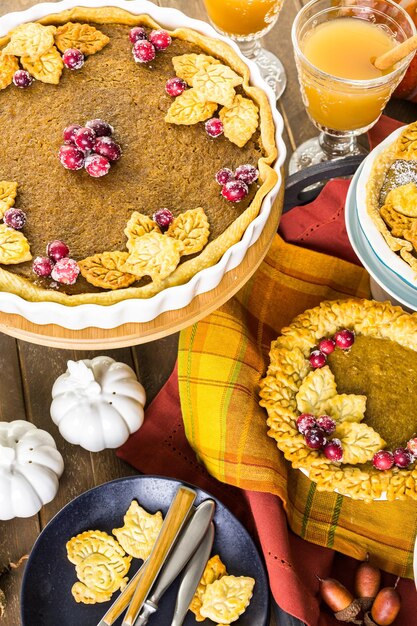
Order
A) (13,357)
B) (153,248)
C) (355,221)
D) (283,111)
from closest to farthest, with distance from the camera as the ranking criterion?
(153,248) < (355,221) < (13,357) < (283,111)

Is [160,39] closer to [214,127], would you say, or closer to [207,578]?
[214,127]

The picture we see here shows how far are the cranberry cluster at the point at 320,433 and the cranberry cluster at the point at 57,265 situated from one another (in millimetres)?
500

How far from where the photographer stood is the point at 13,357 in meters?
1.75

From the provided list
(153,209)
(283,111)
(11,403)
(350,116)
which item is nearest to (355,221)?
(350,116)

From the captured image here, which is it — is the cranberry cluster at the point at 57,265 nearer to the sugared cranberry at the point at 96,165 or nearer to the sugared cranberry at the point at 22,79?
the sugared cranberry at the point at 96,165

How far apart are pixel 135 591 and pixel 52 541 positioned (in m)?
0.18

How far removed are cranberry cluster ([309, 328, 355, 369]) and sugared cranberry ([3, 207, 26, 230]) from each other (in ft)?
2.01

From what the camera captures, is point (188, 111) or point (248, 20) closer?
point (188, 111)

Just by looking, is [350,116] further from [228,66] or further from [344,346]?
[344,346]

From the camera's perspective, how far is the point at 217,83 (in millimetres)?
1570

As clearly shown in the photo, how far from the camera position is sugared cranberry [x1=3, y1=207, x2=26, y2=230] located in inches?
55.0

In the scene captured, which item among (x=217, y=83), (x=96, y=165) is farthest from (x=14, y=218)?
(x=217, y=83)

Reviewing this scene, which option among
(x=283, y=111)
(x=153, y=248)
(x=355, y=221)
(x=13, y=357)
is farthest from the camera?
(x=283, y=111)

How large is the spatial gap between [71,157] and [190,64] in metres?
0.35
